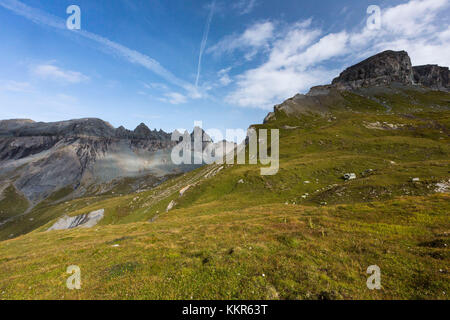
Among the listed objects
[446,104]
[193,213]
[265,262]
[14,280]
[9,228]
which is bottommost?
[9,228]

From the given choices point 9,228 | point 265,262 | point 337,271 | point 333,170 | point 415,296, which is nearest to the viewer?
point 415,296

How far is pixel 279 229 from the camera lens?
18.3 metres

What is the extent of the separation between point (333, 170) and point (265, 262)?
45.7 meters

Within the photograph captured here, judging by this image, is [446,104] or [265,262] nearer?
[265,262]

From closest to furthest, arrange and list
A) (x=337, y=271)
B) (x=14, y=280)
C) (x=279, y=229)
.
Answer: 1. (x=337, y=271)
2. (x=14, y=280)
3. (x=279, y=229)

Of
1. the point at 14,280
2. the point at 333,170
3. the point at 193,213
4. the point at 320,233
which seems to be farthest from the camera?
the point at 333,170

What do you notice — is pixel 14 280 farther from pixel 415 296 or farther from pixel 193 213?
pixel 193 213

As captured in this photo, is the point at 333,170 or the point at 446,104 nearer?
the point at 333,170
